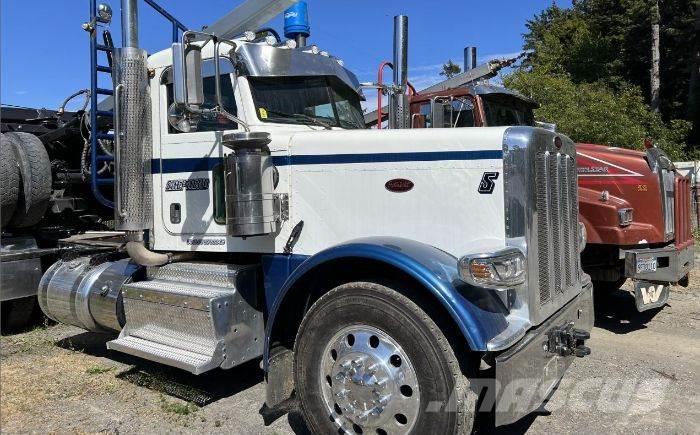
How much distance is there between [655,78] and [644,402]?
24.7 meters

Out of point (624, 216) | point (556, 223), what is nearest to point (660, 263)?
point (624, 216)

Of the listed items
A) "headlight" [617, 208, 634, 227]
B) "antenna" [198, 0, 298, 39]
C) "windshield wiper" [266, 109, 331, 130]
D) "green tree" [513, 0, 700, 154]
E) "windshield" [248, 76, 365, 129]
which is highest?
"green tree" [513, 0, 700, 154]

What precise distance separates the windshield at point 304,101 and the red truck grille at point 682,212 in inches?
163

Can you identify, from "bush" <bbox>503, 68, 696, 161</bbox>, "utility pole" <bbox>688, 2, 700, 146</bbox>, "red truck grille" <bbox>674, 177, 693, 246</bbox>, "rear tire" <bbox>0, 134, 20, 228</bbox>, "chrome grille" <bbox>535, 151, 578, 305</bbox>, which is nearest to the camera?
"chrome grille" <bbox>535, 151, 578, 305</bbox>

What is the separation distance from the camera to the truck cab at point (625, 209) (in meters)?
6.10

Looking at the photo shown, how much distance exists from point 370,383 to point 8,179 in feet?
14.1

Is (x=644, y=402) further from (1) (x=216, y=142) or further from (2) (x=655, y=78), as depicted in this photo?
(2) (x=655, y=78)

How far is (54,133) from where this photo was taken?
6469 millimetres

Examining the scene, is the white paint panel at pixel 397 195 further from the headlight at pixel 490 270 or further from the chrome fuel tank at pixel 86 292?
the chrome fuel tank at pixel 86 292

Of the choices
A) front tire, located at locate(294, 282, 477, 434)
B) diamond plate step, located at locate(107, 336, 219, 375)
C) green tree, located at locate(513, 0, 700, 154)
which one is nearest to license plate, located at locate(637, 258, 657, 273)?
front tire, located at locate(294, 282, 477, 434)

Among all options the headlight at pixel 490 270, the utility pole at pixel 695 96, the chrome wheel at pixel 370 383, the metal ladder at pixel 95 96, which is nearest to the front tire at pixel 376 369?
the chrome wheel at pixel 370 383

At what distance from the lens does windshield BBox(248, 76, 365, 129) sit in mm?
4234

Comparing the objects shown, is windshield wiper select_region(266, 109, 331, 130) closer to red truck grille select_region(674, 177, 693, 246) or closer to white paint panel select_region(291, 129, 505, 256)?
white paint panel select_region(291, 129, 505, 256)

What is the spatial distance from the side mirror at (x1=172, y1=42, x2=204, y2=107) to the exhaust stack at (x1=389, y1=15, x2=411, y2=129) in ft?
5.80
